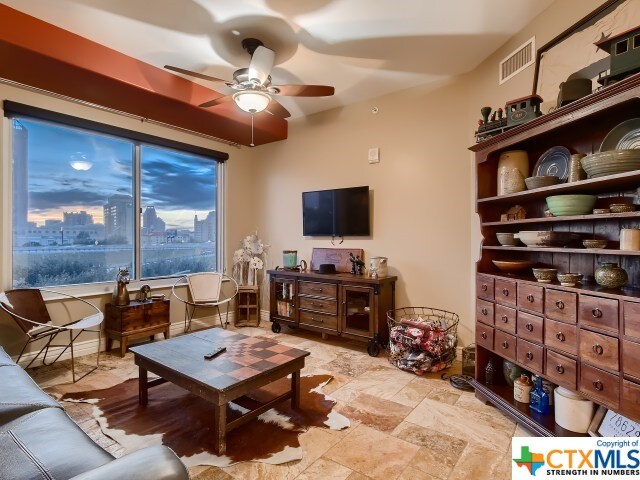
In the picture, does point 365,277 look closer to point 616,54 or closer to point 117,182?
point 616,54

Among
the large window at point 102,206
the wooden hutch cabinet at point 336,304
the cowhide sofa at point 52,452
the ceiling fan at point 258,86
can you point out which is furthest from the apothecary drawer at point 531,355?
the large window at point 102,206

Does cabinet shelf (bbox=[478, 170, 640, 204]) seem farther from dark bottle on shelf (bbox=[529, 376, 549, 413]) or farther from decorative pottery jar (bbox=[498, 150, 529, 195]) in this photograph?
dark bottle on shelf (bbox=[529, 376, 549, 413])

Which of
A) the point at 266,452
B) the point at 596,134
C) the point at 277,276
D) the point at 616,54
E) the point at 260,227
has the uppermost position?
the point at 616,54

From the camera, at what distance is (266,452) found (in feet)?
6.33

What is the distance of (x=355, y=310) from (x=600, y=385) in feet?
7.56

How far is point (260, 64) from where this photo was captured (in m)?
2.85

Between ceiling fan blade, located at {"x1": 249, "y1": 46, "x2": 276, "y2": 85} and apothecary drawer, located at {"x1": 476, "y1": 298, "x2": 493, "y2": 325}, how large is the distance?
2.48 meters

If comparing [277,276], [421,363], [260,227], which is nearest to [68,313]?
[277,276]

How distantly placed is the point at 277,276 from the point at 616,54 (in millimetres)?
3638

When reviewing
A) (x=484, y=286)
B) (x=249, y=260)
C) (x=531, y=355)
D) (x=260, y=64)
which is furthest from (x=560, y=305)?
(x=249, y=260)

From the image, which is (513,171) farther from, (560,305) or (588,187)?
(560,305)

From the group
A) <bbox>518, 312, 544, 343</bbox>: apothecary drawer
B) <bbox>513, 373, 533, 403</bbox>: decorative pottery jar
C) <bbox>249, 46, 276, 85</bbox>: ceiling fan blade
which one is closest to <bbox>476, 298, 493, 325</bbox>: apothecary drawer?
<bbox>518, 312, 544, 343</bbox>: apothecary drawer

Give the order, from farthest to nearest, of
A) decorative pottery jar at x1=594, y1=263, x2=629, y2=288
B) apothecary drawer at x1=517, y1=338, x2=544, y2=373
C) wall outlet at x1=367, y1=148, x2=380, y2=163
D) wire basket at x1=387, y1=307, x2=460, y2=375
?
wall outlet at x1=367, y1=148, x2=380, y2=163 < wire basket at x1=387, y1=307, x2=460, y2=375 < apothecary drawer at x1=517, y1=338, x2=544, y2=373 < decorative pottery jar at x1=594, y1=263, x2=629, y2=288

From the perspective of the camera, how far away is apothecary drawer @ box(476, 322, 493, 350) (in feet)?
8.04
